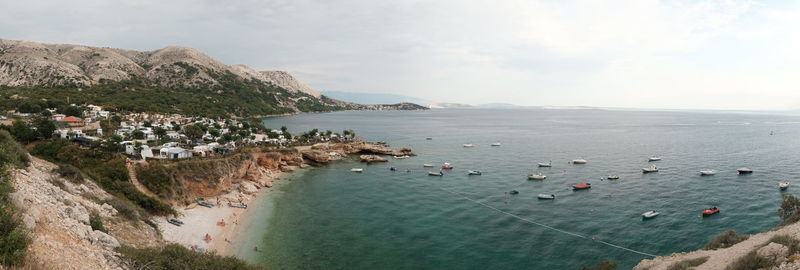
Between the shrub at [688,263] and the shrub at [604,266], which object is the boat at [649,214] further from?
the shrub at [688,263]

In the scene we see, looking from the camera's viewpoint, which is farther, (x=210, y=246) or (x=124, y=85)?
(x=124, y=85)

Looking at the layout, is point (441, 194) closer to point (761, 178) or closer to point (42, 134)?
point (761, 178)

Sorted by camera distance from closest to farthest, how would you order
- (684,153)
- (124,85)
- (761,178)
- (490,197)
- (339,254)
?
1. (339,254)
2. (490,197)
3. (761,178)
4. (684,153)
5. (124,85)

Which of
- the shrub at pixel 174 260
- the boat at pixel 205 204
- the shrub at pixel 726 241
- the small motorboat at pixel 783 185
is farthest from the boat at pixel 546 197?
the boat at pixel 205 204

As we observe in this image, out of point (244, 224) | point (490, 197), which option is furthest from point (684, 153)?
point (244, 224)

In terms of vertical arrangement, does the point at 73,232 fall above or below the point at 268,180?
above

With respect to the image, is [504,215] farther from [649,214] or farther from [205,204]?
[205,204]

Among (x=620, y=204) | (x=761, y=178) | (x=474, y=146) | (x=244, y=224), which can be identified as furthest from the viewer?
(x=474, y=146)
